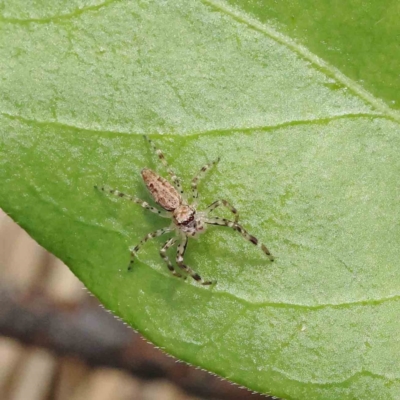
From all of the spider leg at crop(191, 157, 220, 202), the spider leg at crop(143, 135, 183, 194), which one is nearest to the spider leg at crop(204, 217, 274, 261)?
the spider leg at crop(191, 157, 220, 202)

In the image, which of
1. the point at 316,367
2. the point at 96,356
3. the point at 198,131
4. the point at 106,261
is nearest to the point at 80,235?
the point at 106,261

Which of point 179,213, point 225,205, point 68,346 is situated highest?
point 225,205

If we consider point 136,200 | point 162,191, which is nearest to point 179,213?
point 162,191

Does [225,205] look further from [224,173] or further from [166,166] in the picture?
[166,166]

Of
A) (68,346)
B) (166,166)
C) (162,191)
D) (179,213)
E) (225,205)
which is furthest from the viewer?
(68,346)

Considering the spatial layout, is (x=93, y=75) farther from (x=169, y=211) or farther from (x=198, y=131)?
(x=169, y=211)
